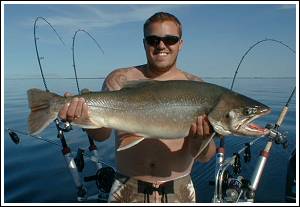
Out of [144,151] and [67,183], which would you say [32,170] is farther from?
[144,151]

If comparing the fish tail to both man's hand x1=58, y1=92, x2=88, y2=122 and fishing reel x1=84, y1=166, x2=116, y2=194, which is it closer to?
man's hand x1=58, y1=92, x2=88, y2=122

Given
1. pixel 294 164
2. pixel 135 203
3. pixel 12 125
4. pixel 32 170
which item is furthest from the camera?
pixel 12 125

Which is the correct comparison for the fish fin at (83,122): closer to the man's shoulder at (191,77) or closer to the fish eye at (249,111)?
the man's shoulder at (191,77)

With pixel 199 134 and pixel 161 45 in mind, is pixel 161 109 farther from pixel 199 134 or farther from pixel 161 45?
pixel 161 45

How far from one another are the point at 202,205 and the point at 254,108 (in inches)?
56.5

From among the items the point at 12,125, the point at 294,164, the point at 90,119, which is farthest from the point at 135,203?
the point at 12,125

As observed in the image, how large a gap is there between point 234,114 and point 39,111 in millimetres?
2352

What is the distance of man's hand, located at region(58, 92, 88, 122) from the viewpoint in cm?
429

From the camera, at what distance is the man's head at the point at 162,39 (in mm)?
4422

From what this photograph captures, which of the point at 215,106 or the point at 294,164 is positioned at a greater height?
the point at 215,106

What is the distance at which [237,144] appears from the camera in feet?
38.5

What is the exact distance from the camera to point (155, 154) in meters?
4.46

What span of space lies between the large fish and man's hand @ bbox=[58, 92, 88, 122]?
0.18ft

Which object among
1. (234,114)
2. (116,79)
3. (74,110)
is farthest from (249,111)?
(74,110)
